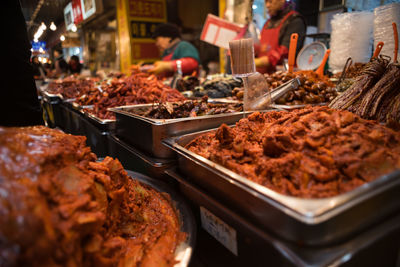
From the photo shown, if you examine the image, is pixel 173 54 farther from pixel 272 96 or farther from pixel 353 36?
pixel 272 96

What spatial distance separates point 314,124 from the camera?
1.02 metres

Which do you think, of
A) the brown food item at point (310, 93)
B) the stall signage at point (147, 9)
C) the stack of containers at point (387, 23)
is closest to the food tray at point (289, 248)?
the brown food item at point (310, 93)

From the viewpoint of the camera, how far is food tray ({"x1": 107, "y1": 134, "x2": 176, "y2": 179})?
58.4 inches

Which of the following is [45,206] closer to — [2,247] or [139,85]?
[2,247]

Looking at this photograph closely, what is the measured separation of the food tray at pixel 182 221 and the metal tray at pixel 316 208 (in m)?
0.20

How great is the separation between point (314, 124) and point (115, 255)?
899mm

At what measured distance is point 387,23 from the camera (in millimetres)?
2303

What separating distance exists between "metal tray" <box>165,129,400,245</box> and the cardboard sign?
460 cm

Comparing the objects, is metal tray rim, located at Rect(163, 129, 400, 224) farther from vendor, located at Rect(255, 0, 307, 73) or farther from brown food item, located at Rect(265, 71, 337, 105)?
vendor, located at Rect(255, 0, 307, 73)

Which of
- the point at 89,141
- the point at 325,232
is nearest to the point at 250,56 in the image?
the point at 325,232

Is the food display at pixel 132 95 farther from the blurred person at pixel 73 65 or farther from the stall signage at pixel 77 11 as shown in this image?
the blurred person at pixel 73 65

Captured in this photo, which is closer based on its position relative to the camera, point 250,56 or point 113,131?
point 250,56

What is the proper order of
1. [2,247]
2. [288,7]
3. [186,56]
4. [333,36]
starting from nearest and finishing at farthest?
1. [2,247]
2. [333,36]
3. [288,7]
4. [186,56]

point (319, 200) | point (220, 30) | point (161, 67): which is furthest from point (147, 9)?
point (319, 200)
